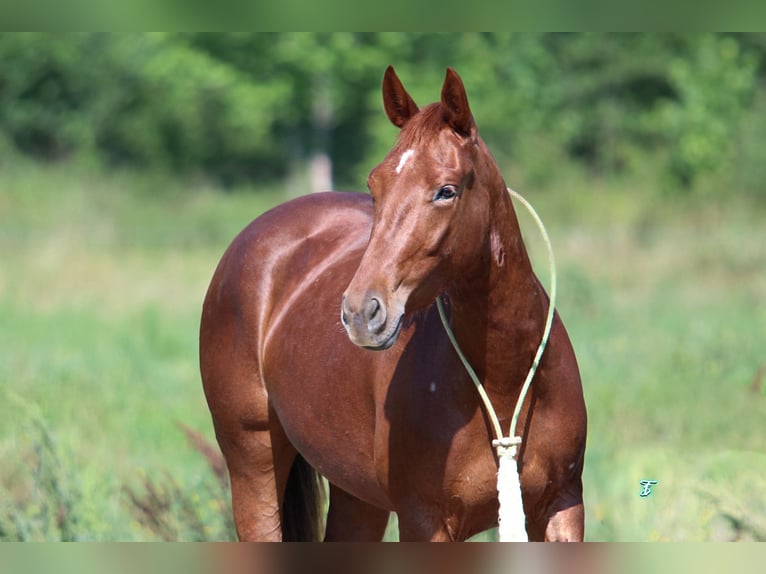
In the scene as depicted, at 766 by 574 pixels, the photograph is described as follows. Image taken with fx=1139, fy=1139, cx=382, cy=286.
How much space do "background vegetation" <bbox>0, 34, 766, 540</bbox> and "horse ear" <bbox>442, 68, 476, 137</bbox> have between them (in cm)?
232

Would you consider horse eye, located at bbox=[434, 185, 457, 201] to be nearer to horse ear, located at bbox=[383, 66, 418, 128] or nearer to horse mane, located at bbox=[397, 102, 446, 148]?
horse mane, located at bbox=[397, 102, 446, 148]

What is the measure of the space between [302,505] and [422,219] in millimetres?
1973

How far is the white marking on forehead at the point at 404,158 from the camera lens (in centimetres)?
273

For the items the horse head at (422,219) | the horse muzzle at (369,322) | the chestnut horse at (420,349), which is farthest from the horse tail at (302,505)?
the horse muzzle at (369,322)

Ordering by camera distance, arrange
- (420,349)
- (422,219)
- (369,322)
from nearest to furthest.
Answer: (369,322), (422,219), (420,349)

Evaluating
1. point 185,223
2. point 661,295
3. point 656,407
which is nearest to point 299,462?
point 656,407

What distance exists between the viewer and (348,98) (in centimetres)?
2234

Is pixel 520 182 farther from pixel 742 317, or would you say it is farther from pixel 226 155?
pixel 742 317

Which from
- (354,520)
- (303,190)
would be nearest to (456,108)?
(354,520)

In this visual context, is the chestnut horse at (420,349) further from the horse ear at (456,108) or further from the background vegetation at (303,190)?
the background vegetation at (303,190)

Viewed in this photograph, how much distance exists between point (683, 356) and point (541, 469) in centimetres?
611

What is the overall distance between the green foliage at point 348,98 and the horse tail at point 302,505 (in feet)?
57.5

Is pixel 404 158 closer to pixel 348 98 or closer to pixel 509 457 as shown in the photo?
pixel 509 457

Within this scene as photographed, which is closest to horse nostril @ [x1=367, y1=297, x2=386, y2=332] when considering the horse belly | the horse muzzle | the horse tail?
the horse muzzle
